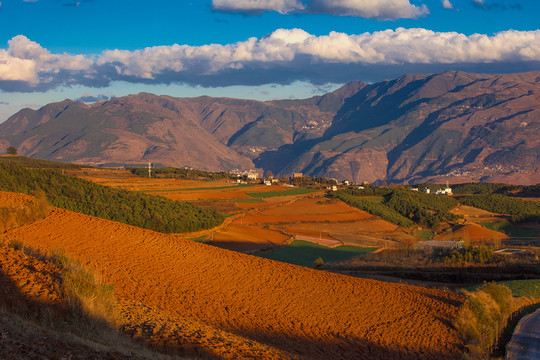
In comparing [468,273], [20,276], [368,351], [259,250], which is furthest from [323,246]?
[20,276]

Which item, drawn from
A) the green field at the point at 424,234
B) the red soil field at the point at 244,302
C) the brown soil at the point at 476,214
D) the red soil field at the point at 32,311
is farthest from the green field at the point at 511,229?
the red soil field at the point at 32,311

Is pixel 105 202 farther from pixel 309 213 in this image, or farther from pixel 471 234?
pixel 471 234

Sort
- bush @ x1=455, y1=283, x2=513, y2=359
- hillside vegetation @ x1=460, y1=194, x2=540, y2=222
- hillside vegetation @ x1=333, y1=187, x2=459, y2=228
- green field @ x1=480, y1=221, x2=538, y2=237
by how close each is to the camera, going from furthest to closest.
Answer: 1. hillside vegetation @ x1=460, y1=194, x2=540, y2=222
2. hillside vegetation @ x1=333, y1=187, x2=459, y2=228
3. green field @ x1=480, y1=221, x2=538, y2=237
4. bush @ x1=455, y1=283, x2=513, y2=359

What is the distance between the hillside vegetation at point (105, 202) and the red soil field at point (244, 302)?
2082cm

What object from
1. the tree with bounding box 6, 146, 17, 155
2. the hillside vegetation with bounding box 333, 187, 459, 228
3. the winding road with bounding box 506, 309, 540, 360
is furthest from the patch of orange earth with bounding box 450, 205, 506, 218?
the tree with bounding box 6, 146, 17, 155

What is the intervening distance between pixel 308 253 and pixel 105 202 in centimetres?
2078

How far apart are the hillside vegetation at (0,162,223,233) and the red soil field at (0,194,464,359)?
2082 cm

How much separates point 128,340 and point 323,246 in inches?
2022

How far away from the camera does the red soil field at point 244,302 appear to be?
13062 mm

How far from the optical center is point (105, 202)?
4828 centimetres

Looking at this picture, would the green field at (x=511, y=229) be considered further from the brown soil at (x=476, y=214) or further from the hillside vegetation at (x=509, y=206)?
the brown soil at (x=476, y=214)

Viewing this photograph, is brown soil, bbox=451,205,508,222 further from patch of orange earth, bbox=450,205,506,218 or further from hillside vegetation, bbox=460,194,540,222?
hillside vegetation, bbox=460,194,540,222

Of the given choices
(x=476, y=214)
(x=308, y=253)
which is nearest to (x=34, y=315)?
(x=308, y=253)

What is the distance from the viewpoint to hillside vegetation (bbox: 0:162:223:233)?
135ft
